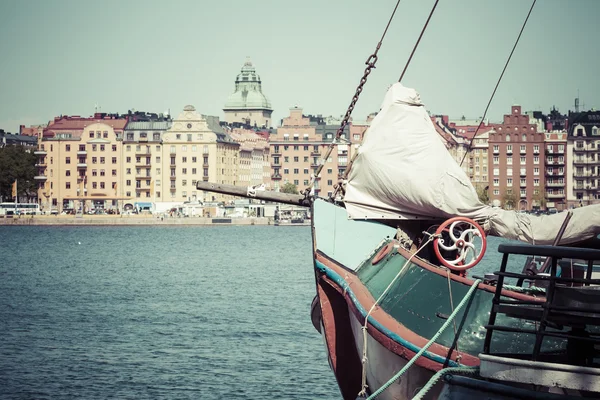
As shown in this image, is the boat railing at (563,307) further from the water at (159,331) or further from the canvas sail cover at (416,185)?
the water at (159,331)

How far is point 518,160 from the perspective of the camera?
6718 inches

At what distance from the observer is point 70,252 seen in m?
94.0

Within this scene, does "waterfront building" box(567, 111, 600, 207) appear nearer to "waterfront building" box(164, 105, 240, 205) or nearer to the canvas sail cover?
"waterfront building" box(164, 105, 240, 205)

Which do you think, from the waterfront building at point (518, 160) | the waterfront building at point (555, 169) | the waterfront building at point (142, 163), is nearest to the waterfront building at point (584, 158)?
the waterfront building at point (555, 169)

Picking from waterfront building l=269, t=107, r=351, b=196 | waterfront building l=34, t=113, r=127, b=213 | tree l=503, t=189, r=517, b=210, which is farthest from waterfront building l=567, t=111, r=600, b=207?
waterfront building l=34, t=113, r=127, b=213

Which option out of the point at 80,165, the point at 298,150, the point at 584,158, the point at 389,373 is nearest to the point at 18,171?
the point at 80,165

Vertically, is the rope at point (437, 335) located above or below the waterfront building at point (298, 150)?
below

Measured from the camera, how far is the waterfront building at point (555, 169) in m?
171

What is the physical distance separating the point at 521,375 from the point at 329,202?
6753mm

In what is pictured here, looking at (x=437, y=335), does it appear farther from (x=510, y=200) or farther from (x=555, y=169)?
(x=555, y=169)

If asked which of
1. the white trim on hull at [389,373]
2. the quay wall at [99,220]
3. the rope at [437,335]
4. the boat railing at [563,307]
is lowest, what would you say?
the quay wall at [99,220]

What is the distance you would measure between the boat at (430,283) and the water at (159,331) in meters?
8.65

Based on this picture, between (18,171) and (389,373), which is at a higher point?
(18,171)

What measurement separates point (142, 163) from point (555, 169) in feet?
220
